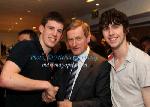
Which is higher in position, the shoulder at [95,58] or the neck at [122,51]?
the neck at [122,51]

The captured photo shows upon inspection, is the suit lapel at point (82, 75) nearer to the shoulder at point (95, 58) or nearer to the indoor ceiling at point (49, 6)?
the shoulder at point (95, 58)

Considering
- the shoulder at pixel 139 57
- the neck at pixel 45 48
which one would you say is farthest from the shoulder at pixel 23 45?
the shoulder at pixel 139 57

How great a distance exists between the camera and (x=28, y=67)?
5.78 ft

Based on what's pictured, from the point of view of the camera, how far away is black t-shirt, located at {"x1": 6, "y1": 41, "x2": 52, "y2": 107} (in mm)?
1703

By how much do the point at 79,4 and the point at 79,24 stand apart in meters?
6.81

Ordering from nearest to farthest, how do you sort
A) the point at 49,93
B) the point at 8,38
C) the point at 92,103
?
the point at 49,93
the point at 92,103
the point at 8,38

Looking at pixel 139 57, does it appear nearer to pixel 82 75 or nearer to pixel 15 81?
pixel 82 75

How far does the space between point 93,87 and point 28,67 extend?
50 centimetres

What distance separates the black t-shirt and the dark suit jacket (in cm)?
23

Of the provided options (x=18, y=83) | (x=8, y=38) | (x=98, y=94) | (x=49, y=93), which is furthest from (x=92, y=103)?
(x=8, y=38)

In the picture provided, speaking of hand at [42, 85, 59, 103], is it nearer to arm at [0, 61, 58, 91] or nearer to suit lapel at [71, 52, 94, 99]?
arm at [0, 61, 58, 91]

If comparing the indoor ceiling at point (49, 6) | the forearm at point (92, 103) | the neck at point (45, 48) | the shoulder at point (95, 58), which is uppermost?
the indoor ceiling at point (49, 6)

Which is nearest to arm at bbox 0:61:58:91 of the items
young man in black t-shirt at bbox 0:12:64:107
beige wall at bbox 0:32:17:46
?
young man in black t-shirt at bbox 0:12:64:107

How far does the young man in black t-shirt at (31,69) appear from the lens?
1.56m
